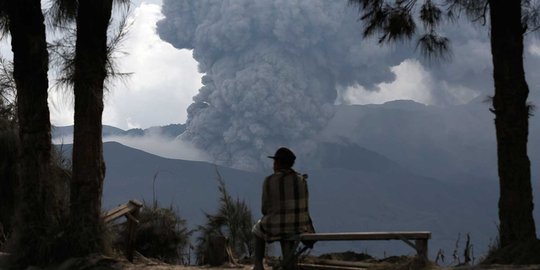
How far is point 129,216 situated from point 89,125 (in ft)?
6.42

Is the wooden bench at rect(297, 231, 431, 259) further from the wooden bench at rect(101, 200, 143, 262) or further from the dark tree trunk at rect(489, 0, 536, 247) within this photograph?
the wooden bench at rect(101, 200, 143, 262)

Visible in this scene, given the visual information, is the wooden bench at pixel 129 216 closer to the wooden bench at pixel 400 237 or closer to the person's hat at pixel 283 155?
the person's hat at pixel 283 155

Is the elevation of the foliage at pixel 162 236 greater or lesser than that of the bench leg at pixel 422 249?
greater

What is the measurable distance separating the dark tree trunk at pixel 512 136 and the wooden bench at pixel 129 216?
553cm

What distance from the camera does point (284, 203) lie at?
27.7ft

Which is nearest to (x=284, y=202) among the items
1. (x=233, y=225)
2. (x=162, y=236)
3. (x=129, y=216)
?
(x=129, y=216)

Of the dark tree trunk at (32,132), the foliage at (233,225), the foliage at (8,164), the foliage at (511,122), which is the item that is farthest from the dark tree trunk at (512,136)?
the foliage at (8,164)

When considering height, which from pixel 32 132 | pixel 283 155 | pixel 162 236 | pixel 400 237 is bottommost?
pixel 400 237

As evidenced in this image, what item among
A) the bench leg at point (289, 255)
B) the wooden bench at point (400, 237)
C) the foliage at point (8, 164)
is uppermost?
the foliage at point (8, 164)

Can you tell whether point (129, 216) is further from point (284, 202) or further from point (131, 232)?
point (284, 202)

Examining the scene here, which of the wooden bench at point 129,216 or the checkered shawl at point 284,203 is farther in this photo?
the wooden bench at point 129,216

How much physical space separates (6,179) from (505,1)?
41.6ft

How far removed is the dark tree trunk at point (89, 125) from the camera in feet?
35.0

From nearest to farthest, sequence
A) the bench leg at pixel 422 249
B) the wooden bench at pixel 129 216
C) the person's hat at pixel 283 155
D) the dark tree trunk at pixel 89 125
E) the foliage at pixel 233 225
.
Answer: the bench leg at pixel 422 249 → the person's hat at pixel 283 155 → the dark tree trunk at pixel 89 125 → the wooden bench at pixel 129 216 → the foliage at pixel 233 225
